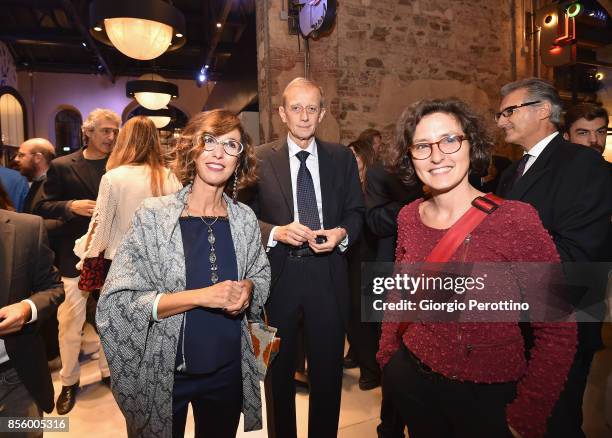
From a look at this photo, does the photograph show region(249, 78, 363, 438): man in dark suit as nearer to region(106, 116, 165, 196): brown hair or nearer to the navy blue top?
the navy blue top

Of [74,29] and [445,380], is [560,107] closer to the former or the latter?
[445,380]

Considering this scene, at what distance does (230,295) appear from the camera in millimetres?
1483

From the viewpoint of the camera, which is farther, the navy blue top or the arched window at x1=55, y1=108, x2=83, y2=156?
the arched window at x1=55, y1=108, x2=83, y2=156

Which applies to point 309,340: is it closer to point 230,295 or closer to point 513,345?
point 230,295

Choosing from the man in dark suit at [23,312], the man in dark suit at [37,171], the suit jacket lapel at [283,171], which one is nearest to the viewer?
the man in dark suit at [23,312]

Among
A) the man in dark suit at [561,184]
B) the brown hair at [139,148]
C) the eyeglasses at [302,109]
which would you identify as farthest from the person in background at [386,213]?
the brown hair at [139,148]

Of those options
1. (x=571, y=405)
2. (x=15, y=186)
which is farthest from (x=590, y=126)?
(x=15, y=186)

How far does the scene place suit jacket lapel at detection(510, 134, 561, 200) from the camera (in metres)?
2.00

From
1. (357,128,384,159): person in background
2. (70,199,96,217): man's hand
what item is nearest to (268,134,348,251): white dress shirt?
(357,128,384,159): person in background

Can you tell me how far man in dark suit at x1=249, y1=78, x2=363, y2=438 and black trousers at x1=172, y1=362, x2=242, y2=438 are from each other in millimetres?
465

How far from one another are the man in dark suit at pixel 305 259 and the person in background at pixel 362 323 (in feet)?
2.97

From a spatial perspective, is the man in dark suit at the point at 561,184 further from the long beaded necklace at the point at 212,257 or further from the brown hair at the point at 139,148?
the brown hair at the point at 139,148

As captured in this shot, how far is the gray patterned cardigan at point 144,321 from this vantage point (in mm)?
1493

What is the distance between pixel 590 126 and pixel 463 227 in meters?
2.42
